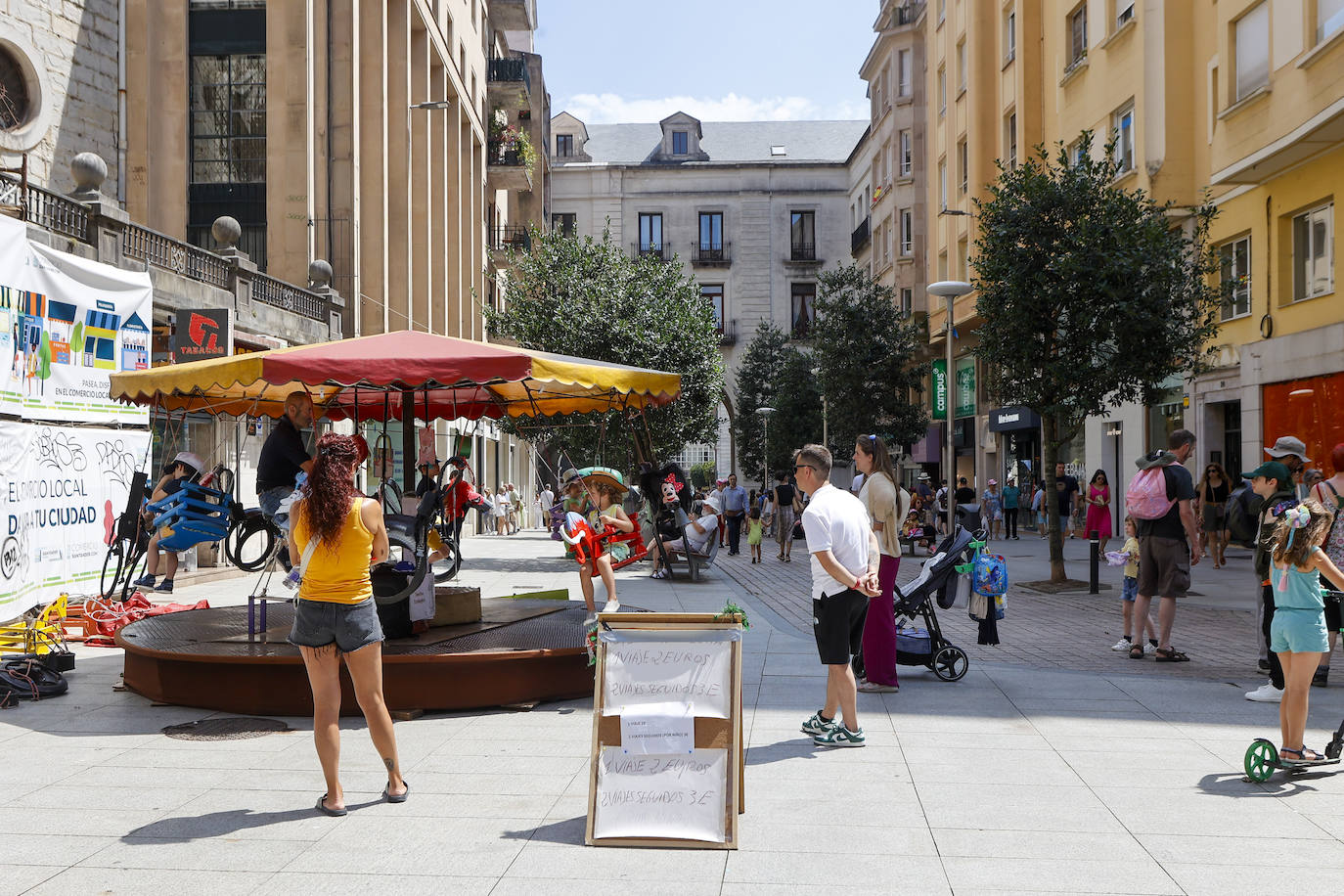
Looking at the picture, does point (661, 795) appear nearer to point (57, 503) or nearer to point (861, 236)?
point (57, 503)

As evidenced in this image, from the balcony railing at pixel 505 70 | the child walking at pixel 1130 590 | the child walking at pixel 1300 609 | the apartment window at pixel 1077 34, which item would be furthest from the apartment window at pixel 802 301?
→ the child walking at pixel 1300 609

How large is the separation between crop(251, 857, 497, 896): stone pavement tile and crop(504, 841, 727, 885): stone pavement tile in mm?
193

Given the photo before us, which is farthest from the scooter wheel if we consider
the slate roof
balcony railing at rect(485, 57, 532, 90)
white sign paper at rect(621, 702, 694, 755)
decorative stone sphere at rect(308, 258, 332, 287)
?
the slate roof

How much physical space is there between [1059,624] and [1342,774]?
696cm

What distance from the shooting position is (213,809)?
18.1ft

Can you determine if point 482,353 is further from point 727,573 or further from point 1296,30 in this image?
point 1296,30

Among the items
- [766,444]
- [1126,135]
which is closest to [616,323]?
[1126,135]

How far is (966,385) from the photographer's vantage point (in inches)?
1619

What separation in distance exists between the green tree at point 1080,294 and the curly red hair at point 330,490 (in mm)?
12940

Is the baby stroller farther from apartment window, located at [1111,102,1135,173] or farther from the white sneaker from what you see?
apartment window, located at [1111,102,1135,173]

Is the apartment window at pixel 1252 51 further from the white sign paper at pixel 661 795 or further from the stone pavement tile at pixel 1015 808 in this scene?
the white sign paper at pixel 661 795

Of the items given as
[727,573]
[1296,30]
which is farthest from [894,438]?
[1296,30]

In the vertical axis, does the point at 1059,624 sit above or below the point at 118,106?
below

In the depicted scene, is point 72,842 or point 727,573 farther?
point 727,573
